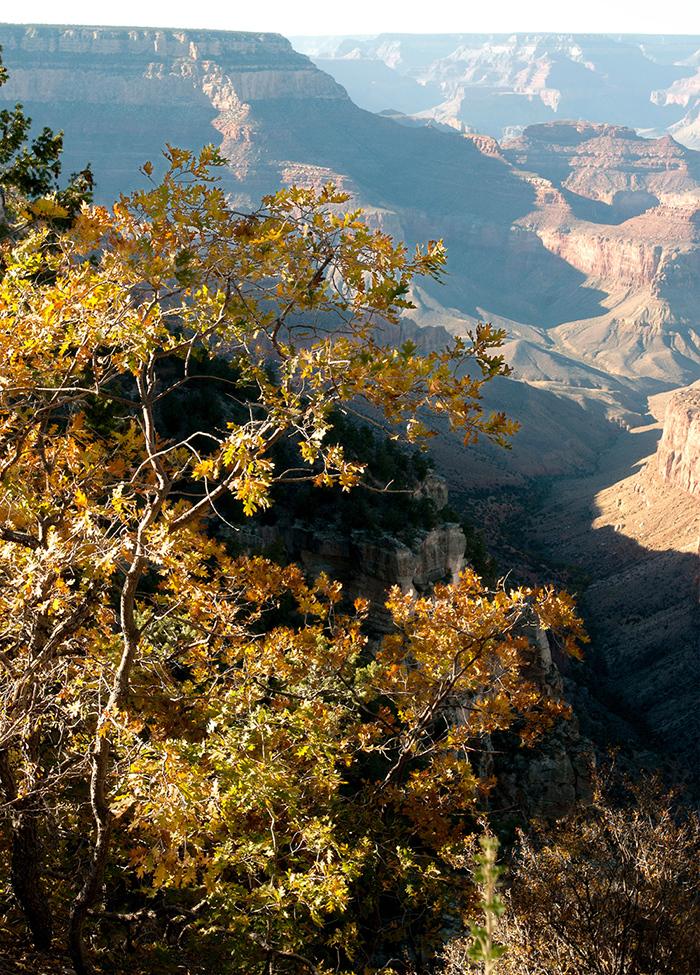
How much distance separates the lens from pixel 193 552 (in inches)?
302

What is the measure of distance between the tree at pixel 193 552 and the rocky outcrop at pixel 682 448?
78625 millimetres

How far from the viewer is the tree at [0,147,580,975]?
242 inches

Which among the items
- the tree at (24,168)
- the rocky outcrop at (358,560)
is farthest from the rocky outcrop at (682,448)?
the tree at (24,168)

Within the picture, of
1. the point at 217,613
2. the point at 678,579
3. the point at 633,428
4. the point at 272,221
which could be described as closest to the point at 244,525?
→ the point at 217,613

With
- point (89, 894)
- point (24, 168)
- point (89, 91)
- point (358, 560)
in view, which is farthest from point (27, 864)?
point (89, 91)

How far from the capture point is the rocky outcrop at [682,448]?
79.6m

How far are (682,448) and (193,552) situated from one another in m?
84.1

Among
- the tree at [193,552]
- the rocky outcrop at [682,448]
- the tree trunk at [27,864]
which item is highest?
the tree at [193,552]

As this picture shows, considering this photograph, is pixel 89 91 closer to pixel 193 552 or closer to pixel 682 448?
pixel 682 448

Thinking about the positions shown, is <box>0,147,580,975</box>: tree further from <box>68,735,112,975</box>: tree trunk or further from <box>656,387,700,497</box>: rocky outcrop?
<box>656,387,700,497</box>: rocky outcrop

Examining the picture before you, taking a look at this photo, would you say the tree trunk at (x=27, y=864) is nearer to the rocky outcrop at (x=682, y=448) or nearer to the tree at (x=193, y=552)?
the tree at (x=193, y=552)

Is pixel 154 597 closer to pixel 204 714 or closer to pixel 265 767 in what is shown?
pixel 204 714

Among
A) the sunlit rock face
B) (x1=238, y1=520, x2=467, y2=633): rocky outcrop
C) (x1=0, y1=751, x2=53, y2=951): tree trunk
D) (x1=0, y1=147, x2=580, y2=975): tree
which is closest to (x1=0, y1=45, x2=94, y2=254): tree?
(x1=0, y1=147, x2=580, y2=975): tree

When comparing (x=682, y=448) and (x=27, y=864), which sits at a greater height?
(x=27, y=864)
